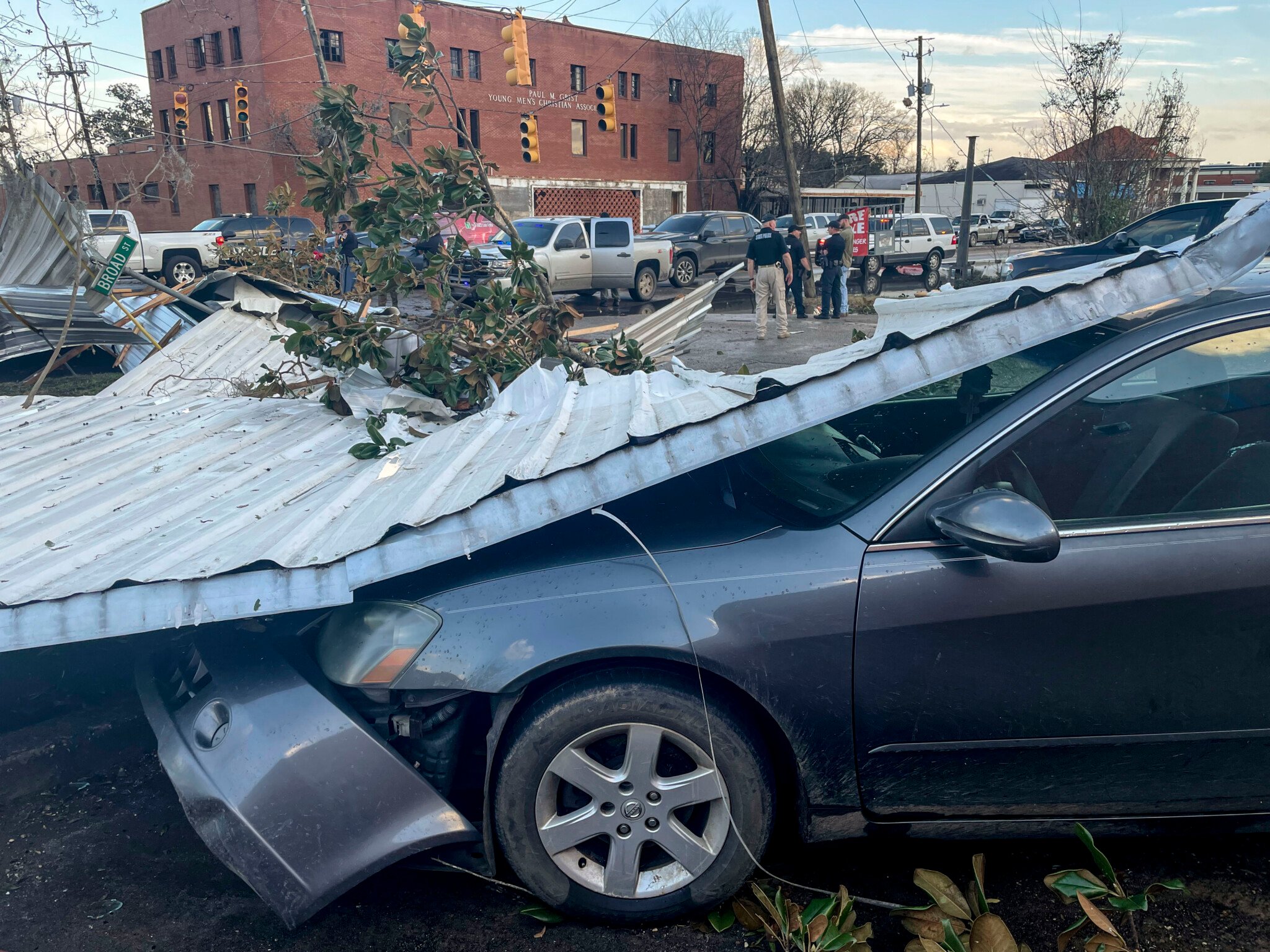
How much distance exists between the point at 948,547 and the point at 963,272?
1865 cm

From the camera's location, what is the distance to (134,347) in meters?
7.81

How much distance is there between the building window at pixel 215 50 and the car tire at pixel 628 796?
150 feet

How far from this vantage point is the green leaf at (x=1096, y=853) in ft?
7.38

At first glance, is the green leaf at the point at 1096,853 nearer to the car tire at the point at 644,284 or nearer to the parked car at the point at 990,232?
the car tire at the point at 644,284

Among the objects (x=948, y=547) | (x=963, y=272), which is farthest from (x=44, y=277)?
(x=963, y=272)

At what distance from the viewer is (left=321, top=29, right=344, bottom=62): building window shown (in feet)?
130

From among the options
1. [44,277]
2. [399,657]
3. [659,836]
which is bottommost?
[659,836]

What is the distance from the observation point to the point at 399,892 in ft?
8.51

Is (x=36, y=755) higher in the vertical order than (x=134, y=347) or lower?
lower

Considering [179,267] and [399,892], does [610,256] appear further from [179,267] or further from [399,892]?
[399,892]

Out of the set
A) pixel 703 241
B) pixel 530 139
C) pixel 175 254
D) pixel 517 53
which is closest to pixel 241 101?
pixel 175 254

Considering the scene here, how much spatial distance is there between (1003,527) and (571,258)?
19.1 m

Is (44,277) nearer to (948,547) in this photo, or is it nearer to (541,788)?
(541,788)

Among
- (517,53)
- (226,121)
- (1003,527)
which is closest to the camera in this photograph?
(1003,527)
